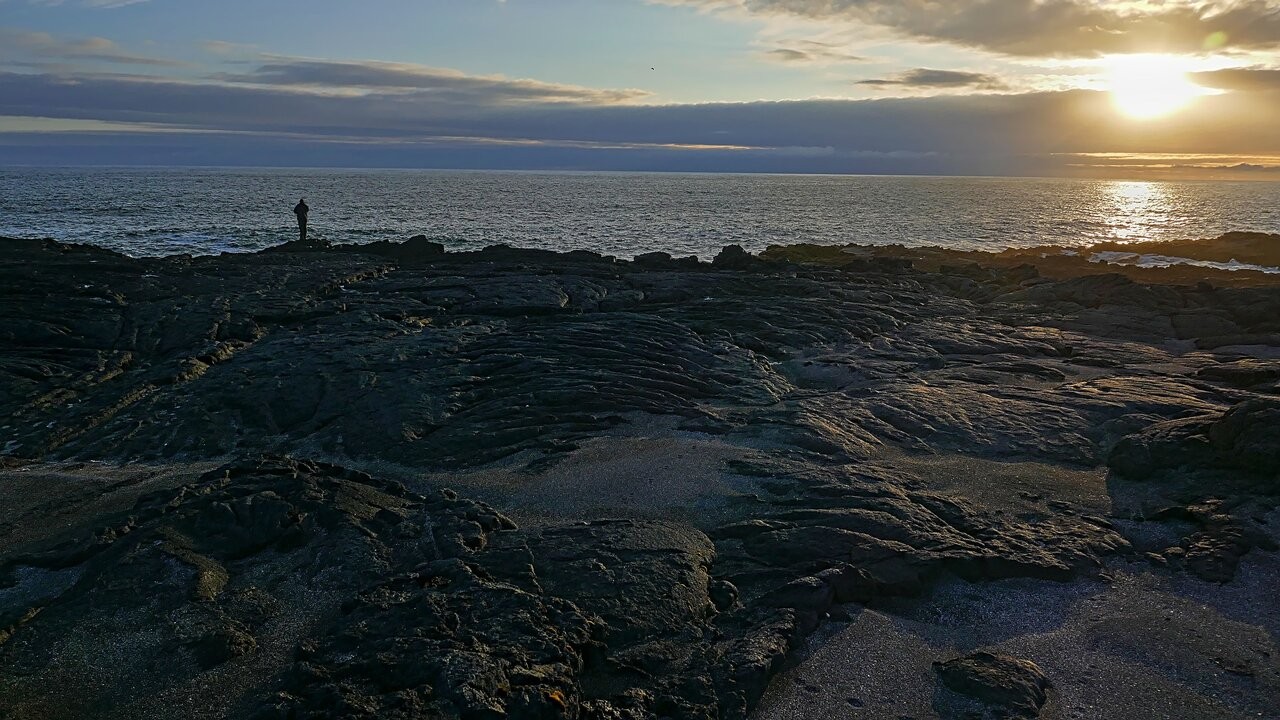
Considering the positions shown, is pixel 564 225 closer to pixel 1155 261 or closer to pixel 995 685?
pixel 1155 261

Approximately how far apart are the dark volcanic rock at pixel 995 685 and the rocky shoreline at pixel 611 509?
0.02 m

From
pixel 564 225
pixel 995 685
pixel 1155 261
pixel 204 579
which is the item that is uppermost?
pixel 1155 261

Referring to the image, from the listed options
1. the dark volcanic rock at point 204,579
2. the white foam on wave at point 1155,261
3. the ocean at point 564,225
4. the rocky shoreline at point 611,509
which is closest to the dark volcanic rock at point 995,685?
the rocky shoreline at point 611,509

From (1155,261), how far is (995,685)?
44.5 metres

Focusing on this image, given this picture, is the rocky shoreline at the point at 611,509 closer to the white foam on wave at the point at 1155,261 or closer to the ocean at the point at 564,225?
the white foam on wave at the point at 1155,261

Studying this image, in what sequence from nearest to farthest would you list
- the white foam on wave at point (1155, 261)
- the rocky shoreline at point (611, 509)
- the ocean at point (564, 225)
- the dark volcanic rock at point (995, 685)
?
the dark volcanic rock at point (995, 685), the rocky shoreline at point (611, 509), the white foam on wave at point (1155, 261), the ocean at point (564, 225)

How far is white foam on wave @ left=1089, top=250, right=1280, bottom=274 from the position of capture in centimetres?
A: 3881

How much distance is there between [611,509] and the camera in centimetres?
978

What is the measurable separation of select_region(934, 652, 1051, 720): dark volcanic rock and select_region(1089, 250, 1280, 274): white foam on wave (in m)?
37.4

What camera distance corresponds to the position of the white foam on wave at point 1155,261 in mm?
38812

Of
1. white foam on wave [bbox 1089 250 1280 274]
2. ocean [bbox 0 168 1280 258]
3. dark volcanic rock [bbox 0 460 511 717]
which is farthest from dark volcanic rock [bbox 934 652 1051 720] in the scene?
ocean [bbox 0 168 1280 258]

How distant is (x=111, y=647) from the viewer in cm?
681

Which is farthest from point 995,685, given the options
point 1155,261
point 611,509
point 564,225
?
point 564,225

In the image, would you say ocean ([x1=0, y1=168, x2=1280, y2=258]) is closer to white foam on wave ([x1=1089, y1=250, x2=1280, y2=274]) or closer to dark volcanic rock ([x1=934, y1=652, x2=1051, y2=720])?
white foam on wave ([x1=1089, y1=250, x2=1280, y2=274])
